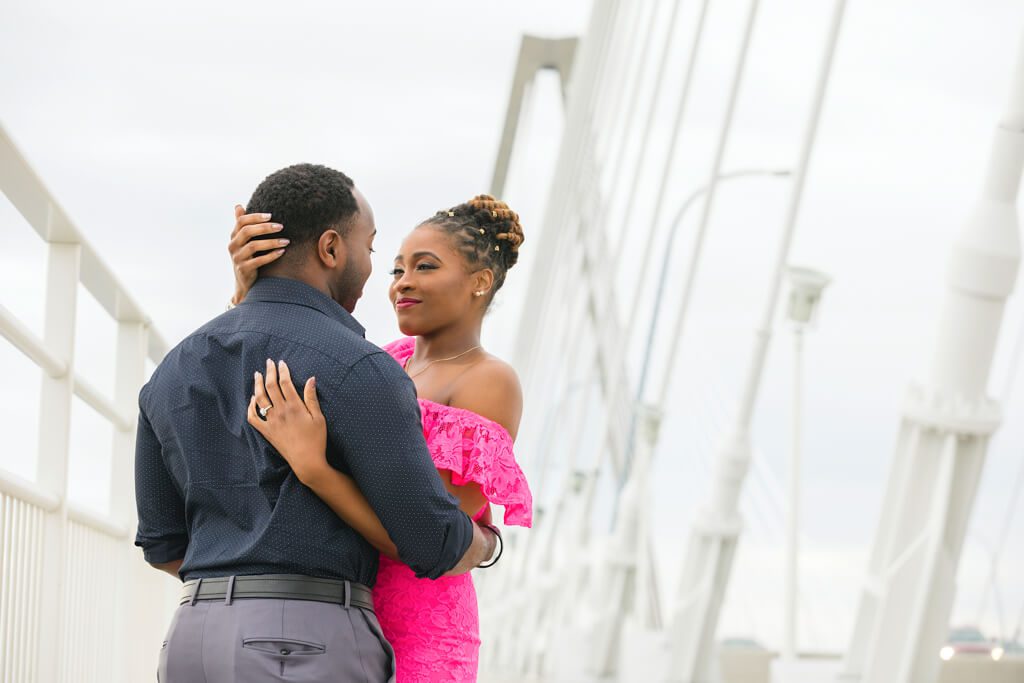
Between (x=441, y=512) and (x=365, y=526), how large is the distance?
0.43ft

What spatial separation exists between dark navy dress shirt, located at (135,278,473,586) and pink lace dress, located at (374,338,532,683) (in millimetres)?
163

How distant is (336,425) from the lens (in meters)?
2.90

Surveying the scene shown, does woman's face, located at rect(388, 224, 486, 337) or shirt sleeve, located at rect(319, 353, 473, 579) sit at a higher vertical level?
woman's face, located at rect(388, 224, 486, 337)

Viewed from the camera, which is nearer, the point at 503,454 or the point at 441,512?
the point at 441,512

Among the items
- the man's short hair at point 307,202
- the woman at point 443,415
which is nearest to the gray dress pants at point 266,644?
the woman at point 443,415

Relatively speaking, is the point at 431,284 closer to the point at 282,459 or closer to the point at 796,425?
the point at 282,459

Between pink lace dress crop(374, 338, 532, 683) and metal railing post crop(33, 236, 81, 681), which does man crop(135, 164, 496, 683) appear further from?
metal railing post crop(33, 236, 81, 681)

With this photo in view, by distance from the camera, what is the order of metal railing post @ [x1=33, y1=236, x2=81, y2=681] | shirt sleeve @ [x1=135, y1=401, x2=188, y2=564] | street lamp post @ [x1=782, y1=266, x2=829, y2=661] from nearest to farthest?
shirt sleeve @ [x1=135, y1=401, x2=188, y2=564] < metal railing post @ [x1=33, y1=236, x2=81, y2=681] < street lamp post @ [x1=782, y1=266, x2=829, y2=661]

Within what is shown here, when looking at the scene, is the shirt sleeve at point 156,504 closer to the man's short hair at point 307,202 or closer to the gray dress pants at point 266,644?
the gray dress pants at point 266,644

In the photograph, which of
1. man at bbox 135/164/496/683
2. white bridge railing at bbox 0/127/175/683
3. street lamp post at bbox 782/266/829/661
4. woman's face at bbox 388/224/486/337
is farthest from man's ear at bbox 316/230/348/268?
street lamp post at bbox 782/266/829/661

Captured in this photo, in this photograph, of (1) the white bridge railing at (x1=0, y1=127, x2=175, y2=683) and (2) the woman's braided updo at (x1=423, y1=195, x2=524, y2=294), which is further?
(1) the white bridge railing at (x1=0, y1=127, x2=175, y2=683)

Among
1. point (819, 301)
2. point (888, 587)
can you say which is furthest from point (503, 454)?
point (819, 301)

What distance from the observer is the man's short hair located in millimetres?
3035

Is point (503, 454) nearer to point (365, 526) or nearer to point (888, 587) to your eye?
point (365, 526)
